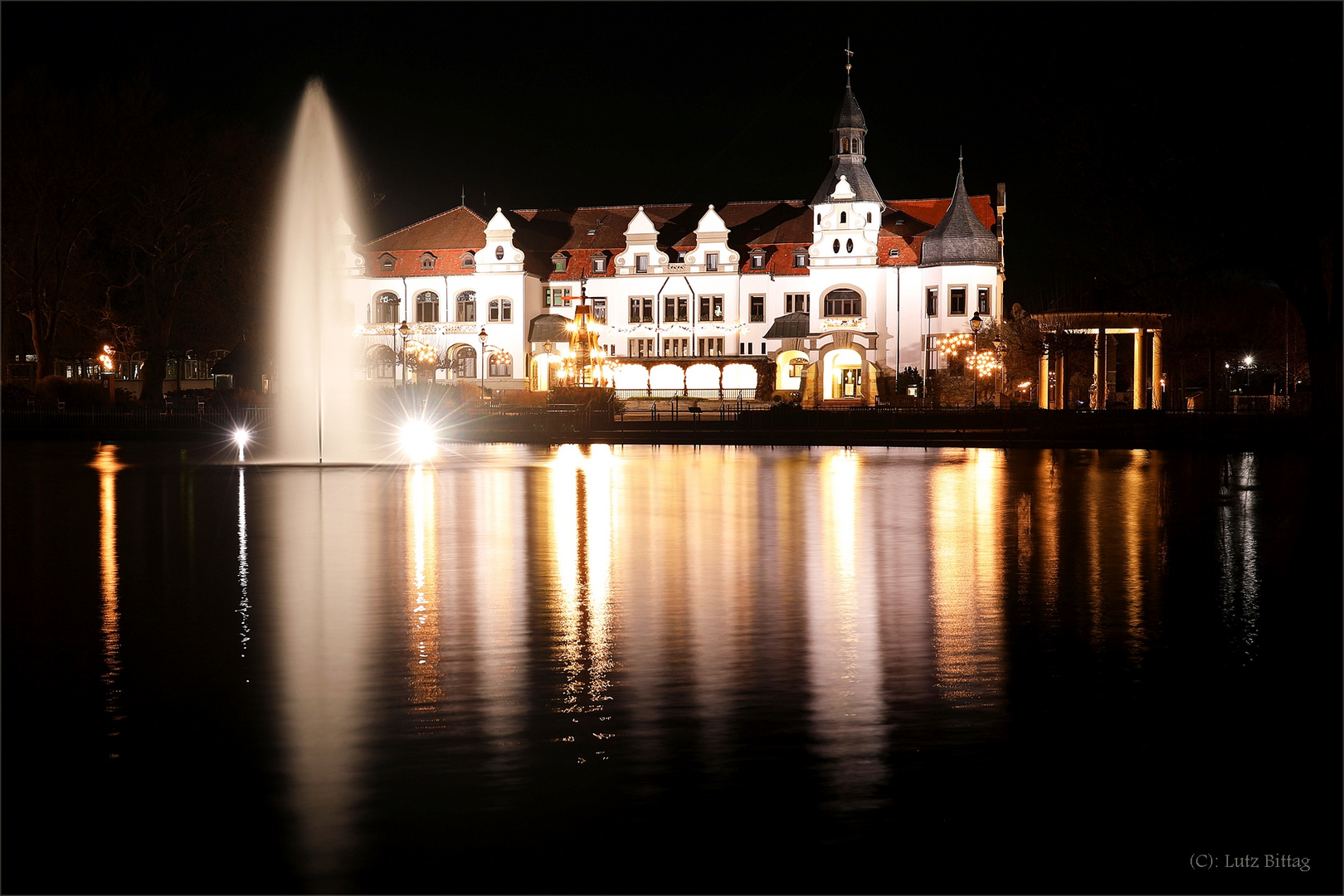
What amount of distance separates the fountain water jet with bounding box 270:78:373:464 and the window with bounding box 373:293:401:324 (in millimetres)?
39575

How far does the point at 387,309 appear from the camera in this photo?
84500 millimetres

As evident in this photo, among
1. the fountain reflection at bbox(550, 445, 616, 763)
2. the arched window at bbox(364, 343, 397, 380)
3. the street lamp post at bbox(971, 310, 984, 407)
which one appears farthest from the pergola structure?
the arched window at bbox(364, 343, 397, 380)

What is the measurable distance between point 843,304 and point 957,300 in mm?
6888

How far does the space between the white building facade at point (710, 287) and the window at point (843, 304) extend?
80mm

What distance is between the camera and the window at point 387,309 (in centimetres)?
8400

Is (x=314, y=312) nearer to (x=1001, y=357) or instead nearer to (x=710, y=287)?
(x=1001, y=357)

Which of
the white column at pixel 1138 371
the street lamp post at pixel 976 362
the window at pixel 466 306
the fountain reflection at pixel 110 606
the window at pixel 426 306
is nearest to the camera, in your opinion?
the fountain reflection at pixel 110 606

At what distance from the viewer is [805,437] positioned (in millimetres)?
39375

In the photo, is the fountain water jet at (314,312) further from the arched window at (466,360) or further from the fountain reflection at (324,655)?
the arched window at (466,360)

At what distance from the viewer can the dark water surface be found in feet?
16.6

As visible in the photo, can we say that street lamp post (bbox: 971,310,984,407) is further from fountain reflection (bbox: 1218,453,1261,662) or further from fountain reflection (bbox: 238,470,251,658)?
fountain reflection (bbox: 238,470,251,658)

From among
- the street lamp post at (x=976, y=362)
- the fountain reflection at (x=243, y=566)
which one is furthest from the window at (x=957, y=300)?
the fountain reflection at (x=243, y=566)

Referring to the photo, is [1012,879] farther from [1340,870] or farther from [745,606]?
[745,606]

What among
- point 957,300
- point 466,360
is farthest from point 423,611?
point 466,360
